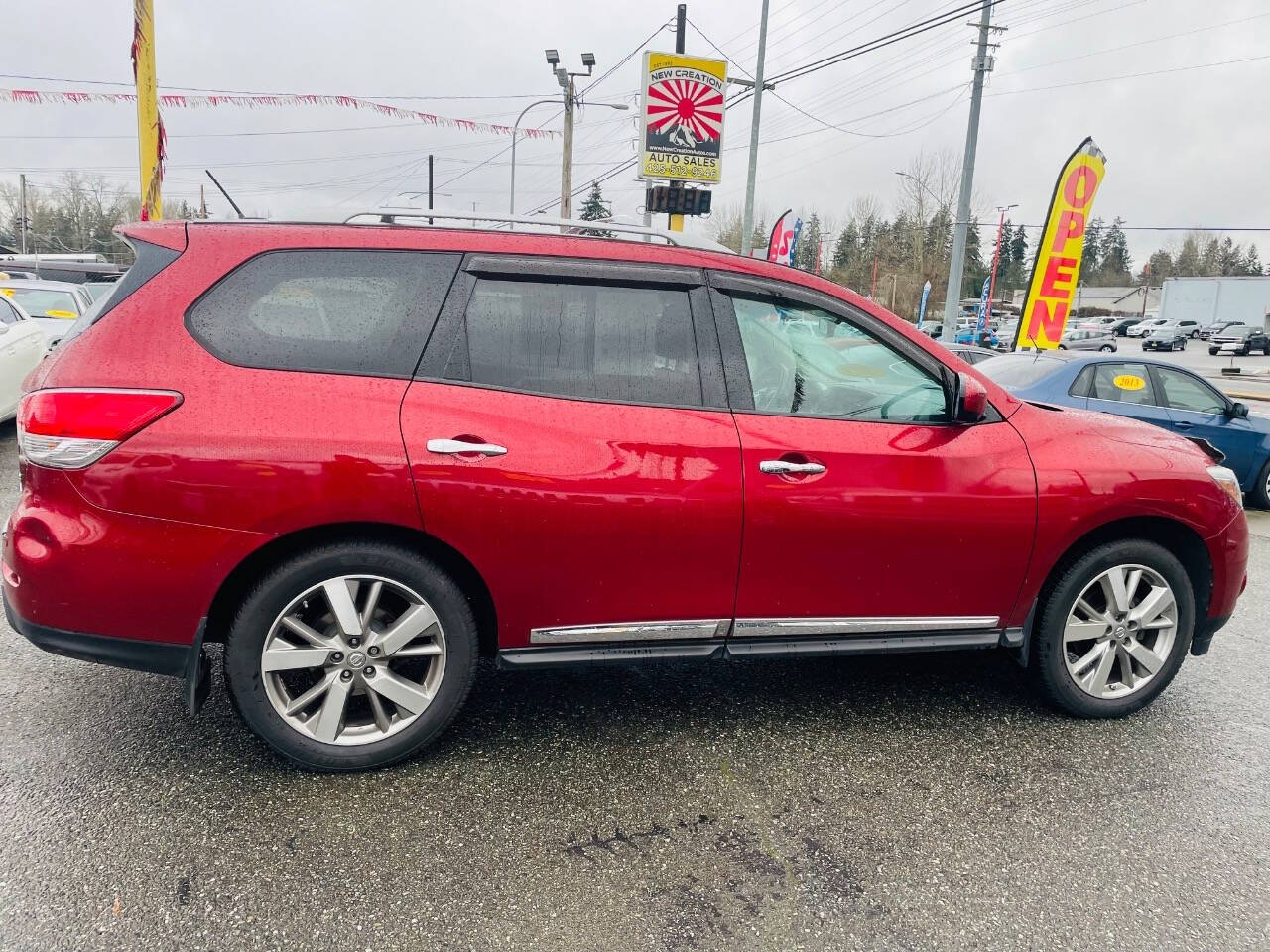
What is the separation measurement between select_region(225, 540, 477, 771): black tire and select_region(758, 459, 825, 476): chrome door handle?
3.63 feet

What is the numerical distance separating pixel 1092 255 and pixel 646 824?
132550mm

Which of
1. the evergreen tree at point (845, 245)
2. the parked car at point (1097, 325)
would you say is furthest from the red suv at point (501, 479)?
the evergreen tree at point (845, 245)

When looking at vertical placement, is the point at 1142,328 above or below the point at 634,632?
above

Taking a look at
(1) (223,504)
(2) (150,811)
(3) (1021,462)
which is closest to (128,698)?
(2) (150,811)

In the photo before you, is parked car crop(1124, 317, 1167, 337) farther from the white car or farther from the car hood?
the white car

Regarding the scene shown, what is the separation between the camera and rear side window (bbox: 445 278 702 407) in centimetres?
293

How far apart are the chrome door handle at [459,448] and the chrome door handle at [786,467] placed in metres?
0.88

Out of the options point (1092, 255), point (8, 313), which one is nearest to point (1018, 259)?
point (1092, 255)

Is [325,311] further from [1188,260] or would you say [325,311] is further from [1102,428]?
[1188,260]

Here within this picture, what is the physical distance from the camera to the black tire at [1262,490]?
866 centimetres

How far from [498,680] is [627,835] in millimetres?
1245

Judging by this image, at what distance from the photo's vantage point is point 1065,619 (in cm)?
347

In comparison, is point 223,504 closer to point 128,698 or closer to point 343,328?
point 343,328

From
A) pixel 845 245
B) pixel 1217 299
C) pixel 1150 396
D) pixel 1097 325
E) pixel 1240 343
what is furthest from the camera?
pixel 845 245
